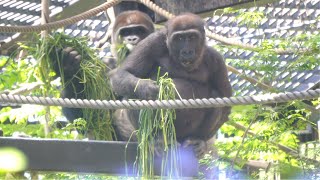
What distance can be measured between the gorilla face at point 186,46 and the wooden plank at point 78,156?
990 millimetres

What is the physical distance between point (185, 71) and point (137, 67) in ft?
1.12

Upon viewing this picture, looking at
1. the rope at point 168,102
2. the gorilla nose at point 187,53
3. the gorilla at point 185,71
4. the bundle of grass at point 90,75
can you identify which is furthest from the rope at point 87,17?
the rope at point 168,102

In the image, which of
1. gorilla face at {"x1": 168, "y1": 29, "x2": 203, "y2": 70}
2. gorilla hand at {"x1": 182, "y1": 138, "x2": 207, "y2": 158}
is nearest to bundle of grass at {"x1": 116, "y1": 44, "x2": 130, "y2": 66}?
gorilla face at {"x1": 168, "y1": 29, "x2": 203, "y2": 70}

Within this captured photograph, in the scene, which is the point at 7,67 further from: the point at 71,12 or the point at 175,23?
the point at 175,23

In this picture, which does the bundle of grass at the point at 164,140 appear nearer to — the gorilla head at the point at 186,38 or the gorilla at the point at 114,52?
the gorilla head at the point at 186,38

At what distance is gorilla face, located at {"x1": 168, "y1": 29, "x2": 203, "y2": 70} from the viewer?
528 centimetres

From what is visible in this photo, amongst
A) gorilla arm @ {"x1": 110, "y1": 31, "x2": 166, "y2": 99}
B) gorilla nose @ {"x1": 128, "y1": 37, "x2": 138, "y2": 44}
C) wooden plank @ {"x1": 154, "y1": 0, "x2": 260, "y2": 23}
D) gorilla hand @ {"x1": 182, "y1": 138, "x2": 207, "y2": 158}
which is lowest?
gorilla hand @ {"x1": 182, "y1": 138, "x2": 207, "y2": 158}

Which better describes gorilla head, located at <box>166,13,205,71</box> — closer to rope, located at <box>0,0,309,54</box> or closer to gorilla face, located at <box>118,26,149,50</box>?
rope, located at <box>0,0,309,54</box>

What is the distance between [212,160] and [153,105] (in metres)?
2.05

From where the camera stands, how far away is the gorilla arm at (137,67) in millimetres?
5285

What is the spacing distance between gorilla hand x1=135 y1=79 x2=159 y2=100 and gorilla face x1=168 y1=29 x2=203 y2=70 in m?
0.33

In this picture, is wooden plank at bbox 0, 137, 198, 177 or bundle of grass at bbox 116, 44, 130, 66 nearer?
wooden plank at bbox 0, 137, 198, 177

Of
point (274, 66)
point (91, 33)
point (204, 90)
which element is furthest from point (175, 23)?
point (91, 33)

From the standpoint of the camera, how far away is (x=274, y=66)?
5.88 m
